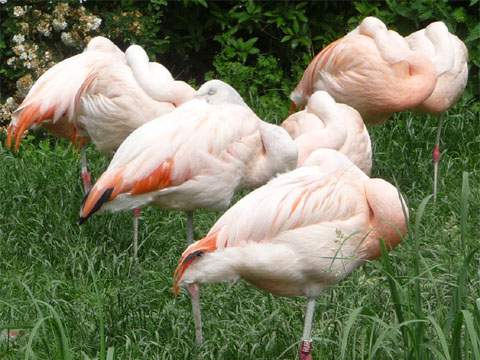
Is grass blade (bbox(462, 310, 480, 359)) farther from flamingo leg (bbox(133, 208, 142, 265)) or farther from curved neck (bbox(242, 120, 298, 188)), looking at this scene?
flamingo leg (bbox(133, 208, 142, 265))

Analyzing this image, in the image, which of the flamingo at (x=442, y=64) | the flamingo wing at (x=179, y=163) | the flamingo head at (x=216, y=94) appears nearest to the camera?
the flamingo wing at (x=179, y=163)

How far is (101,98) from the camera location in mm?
5785

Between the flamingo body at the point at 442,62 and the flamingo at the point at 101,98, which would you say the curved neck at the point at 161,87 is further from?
the flamingo body at the point at 442,62

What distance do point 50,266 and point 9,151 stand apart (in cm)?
170

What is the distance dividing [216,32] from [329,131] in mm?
3113

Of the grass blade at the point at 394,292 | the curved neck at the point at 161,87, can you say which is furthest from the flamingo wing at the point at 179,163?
the grass blade at the point at 394,292

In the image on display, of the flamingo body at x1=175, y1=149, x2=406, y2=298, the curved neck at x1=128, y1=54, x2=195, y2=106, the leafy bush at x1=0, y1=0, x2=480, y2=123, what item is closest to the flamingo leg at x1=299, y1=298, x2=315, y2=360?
the flamingo body at x1=175, y1=149, x2=406, y2=298

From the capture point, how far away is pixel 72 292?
5.01 meters

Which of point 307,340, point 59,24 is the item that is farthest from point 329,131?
point 59,24

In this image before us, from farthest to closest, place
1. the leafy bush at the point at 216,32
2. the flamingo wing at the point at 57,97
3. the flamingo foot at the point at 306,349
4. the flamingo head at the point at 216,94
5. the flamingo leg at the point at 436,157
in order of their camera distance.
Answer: the leafy bush at the point at 216,32 → the flamingo leg at the point at 436,157 → the flamingo wing at the point at 57,97 → the flamingo head at the point at 216,94 → the flamingo foot at the point at 306,349

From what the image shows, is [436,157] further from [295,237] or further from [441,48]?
[295,237]

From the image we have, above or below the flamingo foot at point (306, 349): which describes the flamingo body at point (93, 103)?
above

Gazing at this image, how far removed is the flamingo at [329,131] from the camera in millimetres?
5336

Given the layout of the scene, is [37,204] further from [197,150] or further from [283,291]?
[283,291]
